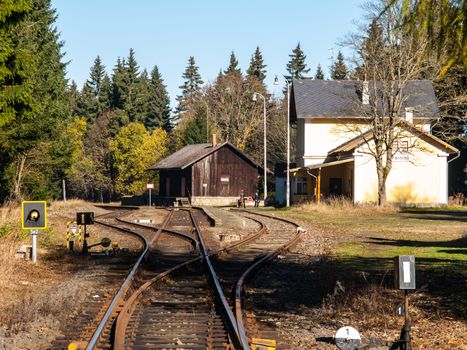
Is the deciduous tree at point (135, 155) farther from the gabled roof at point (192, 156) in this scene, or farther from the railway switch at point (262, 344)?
the railway switch at point (262, 344)

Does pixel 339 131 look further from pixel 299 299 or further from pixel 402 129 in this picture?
pixel 299 299

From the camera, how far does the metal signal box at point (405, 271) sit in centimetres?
796

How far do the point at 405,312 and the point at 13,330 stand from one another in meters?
4.67

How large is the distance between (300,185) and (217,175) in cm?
1104

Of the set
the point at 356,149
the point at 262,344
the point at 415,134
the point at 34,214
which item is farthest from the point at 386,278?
the point at 415,134

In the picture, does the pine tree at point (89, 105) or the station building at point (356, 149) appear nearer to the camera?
the station building at point (356, 149)

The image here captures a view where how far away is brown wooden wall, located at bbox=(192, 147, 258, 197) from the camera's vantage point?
68.7 metres

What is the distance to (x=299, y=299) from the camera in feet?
39.1

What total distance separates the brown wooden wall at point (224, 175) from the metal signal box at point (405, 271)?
60329 mm

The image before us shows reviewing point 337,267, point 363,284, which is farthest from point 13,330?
point 337,267

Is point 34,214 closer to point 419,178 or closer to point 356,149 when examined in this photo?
point 356,149

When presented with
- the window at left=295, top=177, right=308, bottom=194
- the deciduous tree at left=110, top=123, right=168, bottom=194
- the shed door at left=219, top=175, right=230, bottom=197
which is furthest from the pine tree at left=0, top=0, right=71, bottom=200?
the deciduous tree at left=110, top=123, right=168, bottom=194

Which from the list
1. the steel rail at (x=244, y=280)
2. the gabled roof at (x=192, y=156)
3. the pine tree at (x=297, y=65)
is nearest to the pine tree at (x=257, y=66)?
the pine tree at (x=297, y=65)

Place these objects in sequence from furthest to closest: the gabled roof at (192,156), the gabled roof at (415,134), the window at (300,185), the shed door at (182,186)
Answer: the shed door at (182,186) < the gabled roof at (192,156) < the window at (300,185) < the gabled roof at (415,134)
